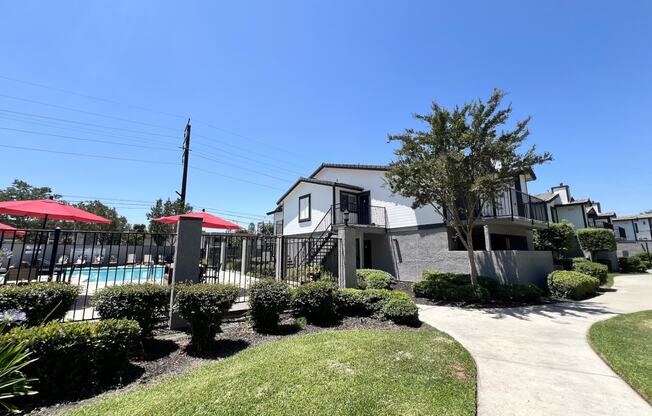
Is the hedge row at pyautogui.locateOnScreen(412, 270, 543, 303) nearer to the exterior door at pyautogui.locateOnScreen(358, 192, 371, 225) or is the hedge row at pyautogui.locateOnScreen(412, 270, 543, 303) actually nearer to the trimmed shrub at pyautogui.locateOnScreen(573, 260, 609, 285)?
the exterior door at pyautogui.locateOnScreen(358, 192, 371, 225)

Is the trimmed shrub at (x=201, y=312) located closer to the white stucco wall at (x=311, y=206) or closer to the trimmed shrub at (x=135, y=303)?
the trimmed shrub at (x=135, y=303)

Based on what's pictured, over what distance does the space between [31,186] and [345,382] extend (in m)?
67.0

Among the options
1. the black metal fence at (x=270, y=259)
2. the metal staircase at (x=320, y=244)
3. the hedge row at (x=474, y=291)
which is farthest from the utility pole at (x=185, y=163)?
the hedge row at (x=474, y=291)

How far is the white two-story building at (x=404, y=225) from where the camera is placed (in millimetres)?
13602

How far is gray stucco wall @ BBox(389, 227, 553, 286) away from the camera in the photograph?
12.9 meters

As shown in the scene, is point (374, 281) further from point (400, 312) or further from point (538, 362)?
point (538, 362)

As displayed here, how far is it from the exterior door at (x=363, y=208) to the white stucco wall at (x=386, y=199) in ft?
1.37

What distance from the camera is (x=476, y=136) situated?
10.6 m

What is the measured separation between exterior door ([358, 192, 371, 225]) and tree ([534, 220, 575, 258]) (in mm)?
11440

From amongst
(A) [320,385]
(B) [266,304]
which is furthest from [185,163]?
(A) [320,385]

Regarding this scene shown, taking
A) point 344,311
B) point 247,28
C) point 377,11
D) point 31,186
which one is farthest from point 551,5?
point 31,186

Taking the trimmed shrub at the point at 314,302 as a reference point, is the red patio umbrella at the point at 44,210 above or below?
above

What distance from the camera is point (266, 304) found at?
6184 millimetres

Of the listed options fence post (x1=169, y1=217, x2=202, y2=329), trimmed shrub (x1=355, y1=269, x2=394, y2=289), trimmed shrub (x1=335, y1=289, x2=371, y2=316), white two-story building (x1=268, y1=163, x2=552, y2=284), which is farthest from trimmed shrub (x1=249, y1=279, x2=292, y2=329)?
white two-story building (x1=268, y1=163, x2=552, y2=284)
